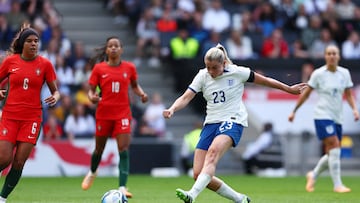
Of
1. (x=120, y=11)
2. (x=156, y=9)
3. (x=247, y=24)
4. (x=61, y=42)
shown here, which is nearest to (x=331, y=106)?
(x=61, y=42)

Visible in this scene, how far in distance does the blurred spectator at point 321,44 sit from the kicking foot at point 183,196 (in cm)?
1818

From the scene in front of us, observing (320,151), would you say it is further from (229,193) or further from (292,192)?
(229,193)

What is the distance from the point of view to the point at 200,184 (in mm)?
13117

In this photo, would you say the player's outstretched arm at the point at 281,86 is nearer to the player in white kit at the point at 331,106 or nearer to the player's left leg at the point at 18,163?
the player's left leg at the point at 18,163

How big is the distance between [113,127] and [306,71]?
440 inches

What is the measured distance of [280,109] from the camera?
28.4 meters

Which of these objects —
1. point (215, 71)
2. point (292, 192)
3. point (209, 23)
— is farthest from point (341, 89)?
point (209, 23)

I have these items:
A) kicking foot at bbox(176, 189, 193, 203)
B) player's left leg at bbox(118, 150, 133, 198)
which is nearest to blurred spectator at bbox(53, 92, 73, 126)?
player's left leg at bbox(118, 150, 133, 198)

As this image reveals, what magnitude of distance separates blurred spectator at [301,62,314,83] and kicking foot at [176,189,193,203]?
1448 centimetres

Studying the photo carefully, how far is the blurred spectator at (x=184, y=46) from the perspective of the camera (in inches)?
1150

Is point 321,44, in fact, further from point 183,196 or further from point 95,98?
point 183,196

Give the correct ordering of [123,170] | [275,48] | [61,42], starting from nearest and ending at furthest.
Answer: [123,170]
[61,42]
[275,48]

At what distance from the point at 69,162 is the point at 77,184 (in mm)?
4271

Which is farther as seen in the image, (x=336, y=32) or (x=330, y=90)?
(x=336, y=32)
